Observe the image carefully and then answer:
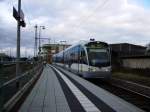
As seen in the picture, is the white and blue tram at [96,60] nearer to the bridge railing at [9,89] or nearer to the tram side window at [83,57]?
the tram side window at [83,57]

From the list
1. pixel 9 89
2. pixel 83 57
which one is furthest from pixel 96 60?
pixel 9 89

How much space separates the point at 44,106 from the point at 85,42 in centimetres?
2007

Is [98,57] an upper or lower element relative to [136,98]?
upper

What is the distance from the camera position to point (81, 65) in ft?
108

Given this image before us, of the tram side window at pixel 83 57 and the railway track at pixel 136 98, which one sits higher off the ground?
the tram side window at pixel 83 57

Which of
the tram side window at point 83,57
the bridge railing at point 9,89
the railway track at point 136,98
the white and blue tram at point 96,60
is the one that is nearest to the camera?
the bridge railing at point 9,89

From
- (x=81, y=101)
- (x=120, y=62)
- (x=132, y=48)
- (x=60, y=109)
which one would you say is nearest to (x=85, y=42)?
(x=81, y=101)

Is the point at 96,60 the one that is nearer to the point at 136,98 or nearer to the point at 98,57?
the point at 98,57

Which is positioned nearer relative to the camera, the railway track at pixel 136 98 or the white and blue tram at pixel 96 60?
the railway track at pixel 136 98

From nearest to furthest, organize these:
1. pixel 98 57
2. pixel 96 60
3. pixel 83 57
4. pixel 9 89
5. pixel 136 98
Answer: pixel 9 89, pixel 136 98, pixel 96 60, pixel 98 57, pixel 83 57

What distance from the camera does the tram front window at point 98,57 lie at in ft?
99.9

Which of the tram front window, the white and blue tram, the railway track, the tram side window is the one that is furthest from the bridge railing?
the tram side window

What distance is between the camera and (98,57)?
101 feet

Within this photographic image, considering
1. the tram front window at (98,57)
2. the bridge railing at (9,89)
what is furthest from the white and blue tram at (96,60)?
the bridge railing at (9,89)
